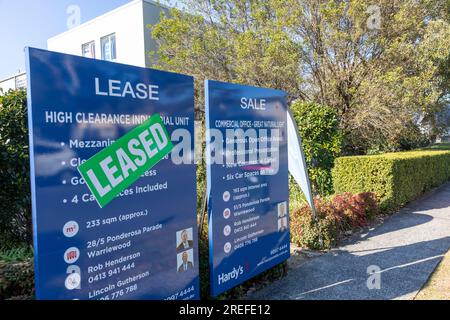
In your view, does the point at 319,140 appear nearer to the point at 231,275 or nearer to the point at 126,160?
the point at 231,275

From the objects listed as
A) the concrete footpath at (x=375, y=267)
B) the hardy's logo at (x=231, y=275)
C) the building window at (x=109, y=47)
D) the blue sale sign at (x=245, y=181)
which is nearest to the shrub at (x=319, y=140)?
the concrete footpath at (x=375, y=267)

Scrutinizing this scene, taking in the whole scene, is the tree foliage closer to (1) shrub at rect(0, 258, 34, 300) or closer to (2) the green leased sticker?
(2) the green leased sticker

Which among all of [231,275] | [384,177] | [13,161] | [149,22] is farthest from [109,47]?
[231,275]

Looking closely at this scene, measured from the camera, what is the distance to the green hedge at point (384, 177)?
7562 millimetres

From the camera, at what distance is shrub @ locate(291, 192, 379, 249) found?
5.43m

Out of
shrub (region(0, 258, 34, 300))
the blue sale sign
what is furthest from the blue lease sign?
shrub (region(0, 258, 34, 300))

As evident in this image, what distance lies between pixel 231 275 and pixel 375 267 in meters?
2.22

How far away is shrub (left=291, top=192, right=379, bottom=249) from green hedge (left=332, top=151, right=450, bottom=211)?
2.47ft

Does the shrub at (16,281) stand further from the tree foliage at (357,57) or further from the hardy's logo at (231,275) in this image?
the tree foliage at (357,57)

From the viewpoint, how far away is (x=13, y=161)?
4.90m

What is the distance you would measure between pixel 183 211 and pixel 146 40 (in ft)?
47.1

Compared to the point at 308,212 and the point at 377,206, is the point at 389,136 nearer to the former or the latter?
the point at 377,206

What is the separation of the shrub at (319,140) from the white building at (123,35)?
8.94m

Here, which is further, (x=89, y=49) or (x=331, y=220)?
(x=89, y=49)
